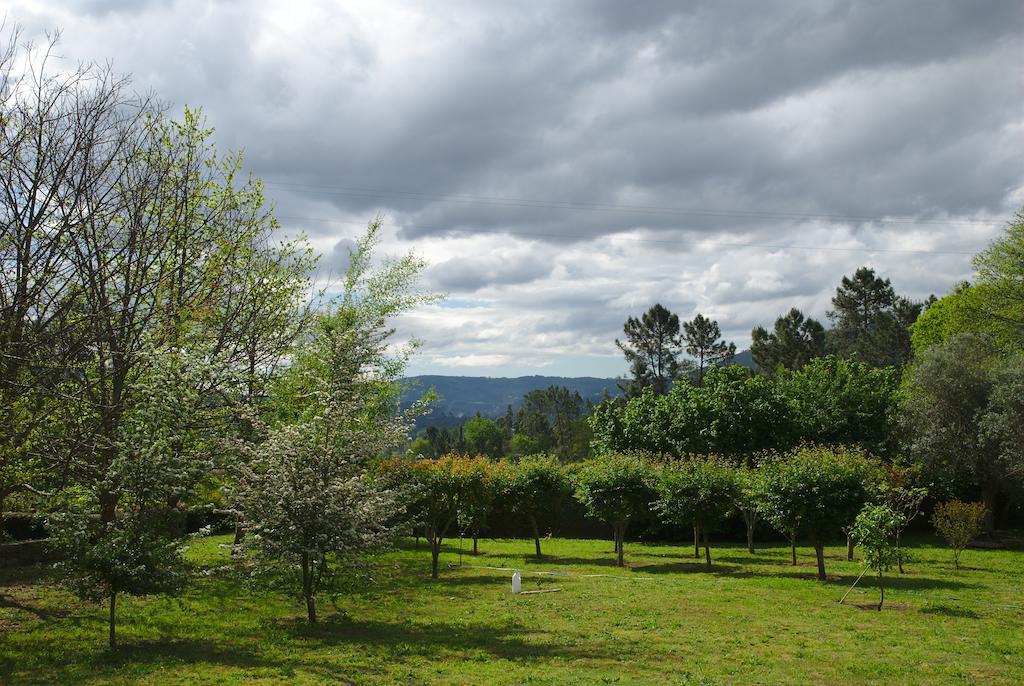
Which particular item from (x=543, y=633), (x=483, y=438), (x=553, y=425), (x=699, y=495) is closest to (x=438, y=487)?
(x=543, y=633)

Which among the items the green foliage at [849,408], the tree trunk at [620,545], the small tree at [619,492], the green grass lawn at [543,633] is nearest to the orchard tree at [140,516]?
the green grass lawn at [543,633]

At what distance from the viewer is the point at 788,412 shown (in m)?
34.0

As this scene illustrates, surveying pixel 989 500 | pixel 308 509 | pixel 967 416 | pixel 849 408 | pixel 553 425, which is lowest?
pixel 989 500

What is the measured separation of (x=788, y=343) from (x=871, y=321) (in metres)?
9.57

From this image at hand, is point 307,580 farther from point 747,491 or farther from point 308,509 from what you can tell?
point 747,491

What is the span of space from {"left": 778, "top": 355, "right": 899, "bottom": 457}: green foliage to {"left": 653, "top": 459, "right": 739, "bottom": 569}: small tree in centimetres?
1309

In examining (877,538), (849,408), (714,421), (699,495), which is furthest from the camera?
(849,408)

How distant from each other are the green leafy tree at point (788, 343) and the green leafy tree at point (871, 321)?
3.10 m

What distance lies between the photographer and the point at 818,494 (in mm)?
18984

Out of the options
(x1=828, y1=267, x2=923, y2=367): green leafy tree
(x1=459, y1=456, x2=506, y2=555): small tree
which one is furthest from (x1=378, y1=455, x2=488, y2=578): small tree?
(x1=828, y1=267, x2=923, y2=367): green leafy tree

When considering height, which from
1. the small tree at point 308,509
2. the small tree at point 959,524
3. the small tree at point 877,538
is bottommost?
the small tree at point 959,524

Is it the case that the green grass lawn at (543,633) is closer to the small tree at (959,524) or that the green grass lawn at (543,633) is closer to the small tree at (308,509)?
the small tree at (308,509)

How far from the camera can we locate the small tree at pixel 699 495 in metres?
22.8

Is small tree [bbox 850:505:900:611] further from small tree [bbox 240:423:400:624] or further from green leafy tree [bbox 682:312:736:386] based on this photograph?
green leafy tree [bbox 682:312:736:386]
